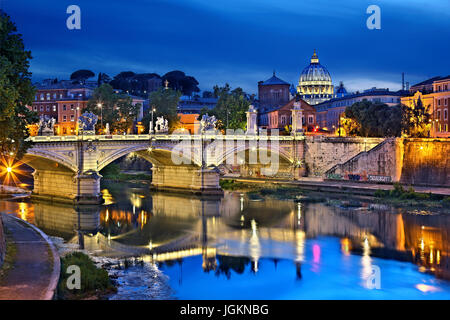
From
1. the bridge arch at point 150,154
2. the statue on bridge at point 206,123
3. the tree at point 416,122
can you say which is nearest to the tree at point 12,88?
the bridge arch at point 150,154

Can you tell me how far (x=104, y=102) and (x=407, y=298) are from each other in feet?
185

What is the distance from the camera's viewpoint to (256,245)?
30.4 m

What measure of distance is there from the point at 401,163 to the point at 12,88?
4030cm

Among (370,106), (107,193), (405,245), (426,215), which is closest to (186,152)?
(107,193)

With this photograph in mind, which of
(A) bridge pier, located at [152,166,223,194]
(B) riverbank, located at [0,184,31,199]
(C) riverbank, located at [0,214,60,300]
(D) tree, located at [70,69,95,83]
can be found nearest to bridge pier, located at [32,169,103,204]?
(B) riverbank, located at [0,184,31,199]

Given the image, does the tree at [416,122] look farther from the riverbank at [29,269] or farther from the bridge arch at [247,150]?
the riverbank at [29,269]

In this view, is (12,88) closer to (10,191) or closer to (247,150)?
(10,191)

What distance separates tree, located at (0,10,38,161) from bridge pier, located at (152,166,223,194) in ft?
89.0

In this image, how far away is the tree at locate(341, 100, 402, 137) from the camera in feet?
227

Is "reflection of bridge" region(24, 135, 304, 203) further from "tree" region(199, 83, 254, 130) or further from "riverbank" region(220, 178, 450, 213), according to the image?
"tree" region(199, 83, 254, 130)

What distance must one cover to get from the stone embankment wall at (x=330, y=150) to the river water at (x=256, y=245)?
12491 mm

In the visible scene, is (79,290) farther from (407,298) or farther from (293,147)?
(293,147)

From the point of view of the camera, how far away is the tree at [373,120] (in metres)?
69.1

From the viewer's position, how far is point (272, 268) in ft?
83.1
